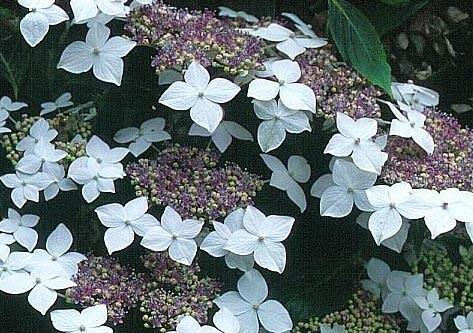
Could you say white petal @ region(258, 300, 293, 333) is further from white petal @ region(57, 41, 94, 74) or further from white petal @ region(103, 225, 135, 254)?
white petal @ region(57, 41, 94, 74)

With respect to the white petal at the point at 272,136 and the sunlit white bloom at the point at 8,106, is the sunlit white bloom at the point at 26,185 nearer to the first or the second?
the sunlit white bloom at the point at 8,106

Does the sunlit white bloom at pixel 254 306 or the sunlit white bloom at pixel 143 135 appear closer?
the sunlit white bloom at pixel 254 306

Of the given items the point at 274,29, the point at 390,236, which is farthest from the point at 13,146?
the point at 390,236

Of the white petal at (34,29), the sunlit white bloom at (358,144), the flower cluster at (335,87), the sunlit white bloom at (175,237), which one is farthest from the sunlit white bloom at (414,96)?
the white petal at (34,29)

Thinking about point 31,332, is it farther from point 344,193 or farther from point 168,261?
point 344,193

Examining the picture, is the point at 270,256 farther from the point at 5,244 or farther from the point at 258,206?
the point at 5,244

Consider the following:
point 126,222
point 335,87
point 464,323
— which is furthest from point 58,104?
point 464,323
